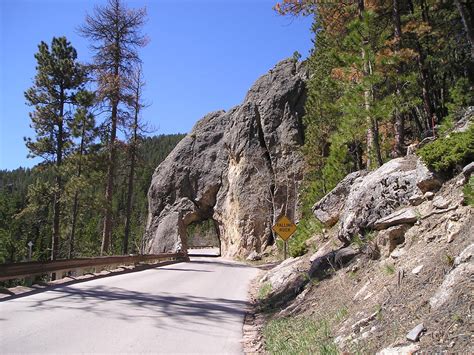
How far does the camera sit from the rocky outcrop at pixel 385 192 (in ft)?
26.6

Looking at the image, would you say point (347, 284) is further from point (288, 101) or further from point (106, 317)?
point (288, 101)

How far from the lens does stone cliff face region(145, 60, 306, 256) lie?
35.4 meters

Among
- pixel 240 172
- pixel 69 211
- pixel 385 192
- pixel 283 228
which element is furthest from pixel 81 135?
pixel 385 192

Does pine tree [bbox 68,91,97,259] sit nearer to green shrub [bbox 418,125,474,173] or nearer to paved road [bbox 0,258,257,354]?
paved road [bbox 0,258,257,354]

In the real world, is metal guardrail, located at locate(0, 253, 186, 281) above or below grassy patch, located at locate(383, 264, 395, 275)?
below

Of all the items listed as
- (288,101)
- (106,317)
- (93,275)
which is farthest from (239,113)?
(106,317)

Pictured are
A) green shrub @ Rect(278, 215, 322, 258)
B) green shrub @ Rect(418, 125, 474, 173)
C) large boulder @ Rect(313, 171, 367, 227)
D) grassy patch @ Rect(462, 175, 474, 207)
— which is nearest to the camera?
grassy patch @ Rect(462, 175, 474, 207)

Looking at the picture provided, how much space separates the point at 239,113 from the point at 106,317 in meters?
33.8

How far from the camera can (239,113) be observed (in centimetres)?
4044

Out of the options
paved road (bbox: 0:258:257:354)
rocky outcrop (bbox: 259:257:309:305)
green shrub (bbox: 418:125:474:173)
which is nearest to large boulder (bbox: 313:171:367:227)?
rocky outcrop (bbox: 259:257:309:305)

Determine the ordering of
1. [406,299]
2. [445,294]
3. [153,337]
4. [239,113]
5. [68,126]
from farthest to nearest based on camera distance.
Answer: [239,113]
[68,126]
[153,337]
[406,299]
[445,294]

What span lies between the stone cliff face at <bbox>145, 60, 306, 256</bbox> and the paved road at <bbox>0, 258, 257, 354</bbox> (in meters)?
23.3

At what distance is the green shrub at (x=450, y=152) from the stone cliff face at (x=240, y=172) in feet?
85.0

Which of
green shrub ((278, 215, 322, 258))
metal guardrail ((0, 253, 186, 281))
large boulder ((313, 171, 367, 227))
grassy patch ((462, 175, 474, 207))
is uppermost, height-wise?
large boulder ((313, 171, 367, 227))
